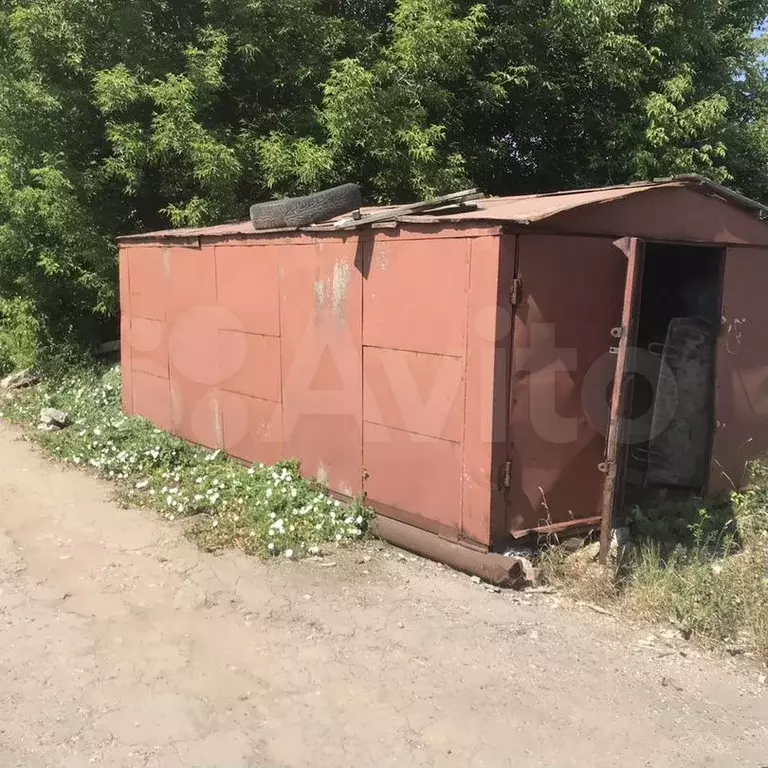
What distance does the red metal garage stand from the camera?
436 cm

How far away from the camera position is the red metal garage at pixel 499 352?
4363 mm

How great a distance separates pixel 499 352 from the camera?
4266 millimetres

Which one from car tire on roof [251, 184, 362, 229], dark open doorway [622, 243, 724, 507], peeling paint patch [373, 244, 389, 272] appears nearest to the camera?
peeling paint patch [373, 244, 389, 272]

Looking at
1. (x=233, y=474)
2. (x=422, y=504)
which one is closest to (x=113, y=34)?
(x=233, y=474)

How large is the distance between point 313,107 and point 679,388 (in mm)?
6202

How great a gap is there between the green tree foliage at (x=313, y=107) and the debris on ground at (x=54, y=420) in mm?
2010

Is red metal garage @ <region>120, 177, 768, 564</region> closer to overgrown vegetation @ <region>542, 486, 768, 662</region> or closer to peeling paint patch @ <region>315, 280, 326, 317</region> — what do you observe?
peeling paint patch @ <region>315, 280, 326, 317</region>

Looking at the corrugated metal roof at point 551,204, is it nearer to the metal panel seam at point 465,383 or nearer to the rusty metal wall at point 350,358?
the rusty metal wall at point 350,358

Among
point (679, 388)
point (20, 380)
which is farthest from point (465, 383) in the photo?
point (20, 380)

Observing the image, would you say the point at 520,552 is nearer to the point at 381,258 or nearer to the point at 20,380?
the point at 381,258

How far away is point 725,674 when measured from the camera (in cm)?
356

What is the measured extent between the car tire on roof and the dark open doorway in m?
2.36

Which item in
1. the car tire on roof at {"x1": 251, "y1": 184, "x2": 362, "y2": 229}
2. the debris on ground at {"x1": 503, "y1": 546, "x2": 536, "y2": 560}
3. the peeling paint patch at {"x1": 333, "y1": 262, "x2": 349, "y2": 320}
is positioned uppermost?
the car tire on roof at {"x1": 251, "y1": 184, "x2": 362, "y2": 229}

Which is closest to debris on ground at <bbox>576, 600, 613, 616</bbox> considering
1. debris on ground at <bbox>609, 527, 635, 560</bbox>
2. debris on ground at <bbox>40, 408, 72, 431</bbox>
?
debris on ground at <bbox>609, 527, 635, 560</bbox>
